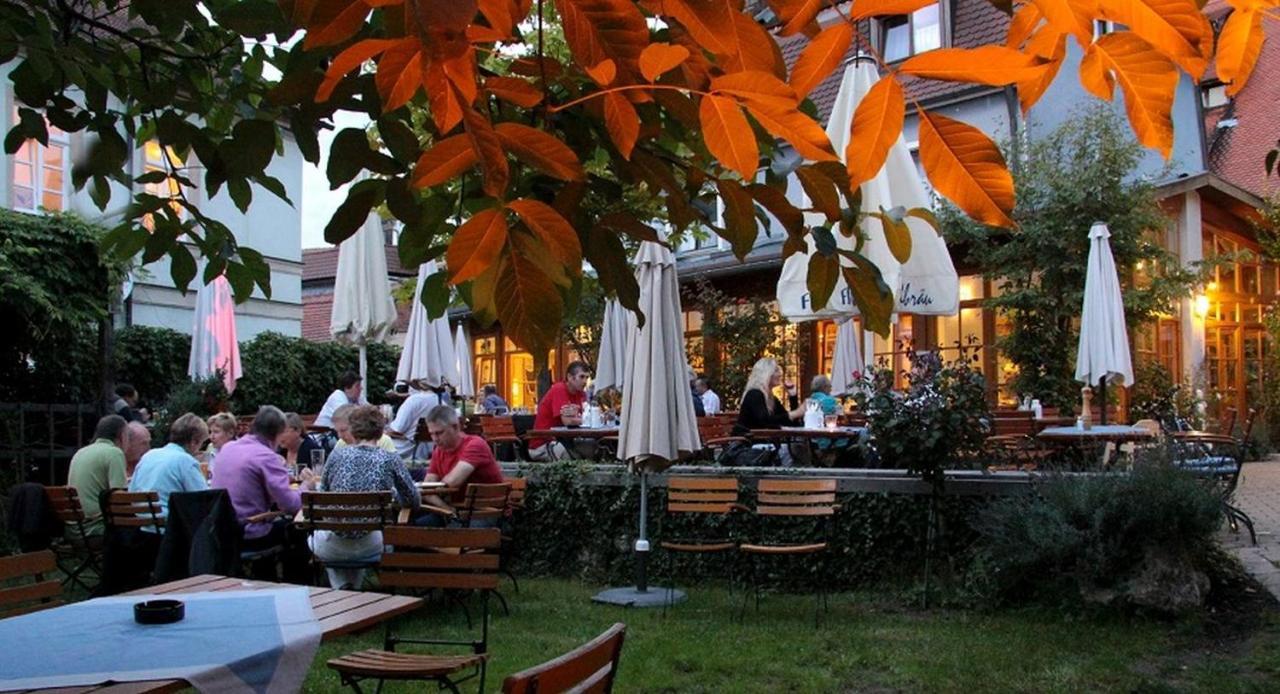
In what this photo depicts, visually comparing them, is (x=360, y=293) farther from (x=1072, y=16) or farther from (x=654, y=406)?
(x=1072, y=16)

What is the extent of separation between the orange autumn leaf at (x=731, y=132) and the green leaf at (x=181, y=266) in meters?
2.47

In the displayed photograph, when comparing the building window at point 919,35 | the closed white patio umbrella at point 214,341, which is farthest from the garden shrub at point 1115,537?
the building window at point 919,35

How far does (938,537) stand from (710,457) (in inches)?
Result: 177

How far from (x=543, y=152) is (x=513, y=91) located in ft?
0.91

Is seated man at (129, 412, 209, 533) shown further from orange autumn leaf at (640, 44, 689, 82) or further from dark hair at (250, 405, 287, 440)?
orange autumn leaf at (640, 44, 689, 82)

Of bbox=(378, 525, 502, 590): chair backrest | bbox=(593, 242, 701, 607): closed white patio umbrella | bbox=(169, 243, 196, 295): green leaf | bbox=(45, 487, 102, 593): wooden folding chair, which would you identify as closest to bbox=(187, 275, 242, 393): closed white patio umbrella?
bbox=(45, 487, 102, 593): wooden folding chair

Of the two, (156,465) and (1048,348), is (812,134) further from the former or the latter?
(1048,348)

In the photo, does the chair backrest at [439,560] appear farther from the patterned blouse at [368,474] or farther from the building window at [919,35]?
the building window at [919,35]

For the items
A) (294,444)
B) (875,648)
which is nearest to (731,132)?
(875,648)

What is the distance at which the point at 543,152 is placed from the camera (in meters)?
1.28

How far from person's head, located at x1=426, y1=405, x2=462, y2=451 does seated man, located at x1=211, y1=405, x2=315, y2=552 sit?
119cm

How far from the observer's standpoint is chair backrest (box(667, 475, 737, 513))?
830cm

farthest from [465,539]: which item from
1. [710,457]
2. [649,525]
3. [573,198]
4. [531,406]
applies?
[531,406]

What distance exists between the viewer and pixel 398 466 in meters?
7.48
